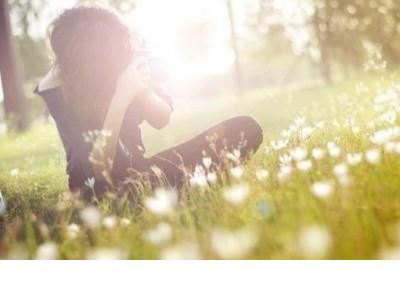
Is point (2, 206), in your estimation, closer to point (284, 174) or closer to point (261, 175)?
point (261, 175)

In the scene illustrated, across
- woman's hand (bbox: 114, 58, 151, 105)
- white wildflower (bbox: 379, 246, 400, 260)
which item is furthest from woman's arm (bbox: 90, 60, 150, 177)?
white wildflower (bbox: 379, 246, 400, 260)

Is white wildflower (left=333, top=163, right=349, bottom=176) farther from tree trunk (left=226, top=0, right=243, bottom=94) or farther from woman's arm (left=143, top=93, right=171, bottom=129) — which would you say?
tree trunk (left=226, top=0, right=243, bottom=94)

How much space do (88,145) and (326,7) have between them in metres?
1.06

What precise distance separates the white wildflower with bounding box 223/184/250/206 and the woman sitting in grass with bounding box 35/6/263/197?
0.76ft

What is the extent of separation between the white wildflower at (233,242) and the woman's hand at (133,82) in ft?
2.08

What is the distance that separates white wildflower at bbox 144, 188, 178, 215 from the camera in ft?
7.93

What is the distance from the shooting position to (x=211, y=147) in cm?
262

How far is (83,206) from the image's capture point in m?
2.66

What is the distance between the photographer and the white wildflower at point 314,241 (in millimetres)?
2090

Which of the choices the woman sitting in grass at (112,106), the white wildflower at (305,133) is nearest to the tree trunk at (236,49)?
the woman sitting in grass at (112,106)

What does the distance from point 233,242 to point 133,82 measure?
744mm

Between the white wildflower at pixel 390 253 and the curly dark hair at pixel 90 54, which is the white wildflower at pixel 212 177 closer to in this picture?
the curly dark hair at pixel 90 54

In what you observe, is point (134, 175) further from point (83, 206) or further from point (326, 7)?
point (326, 7)

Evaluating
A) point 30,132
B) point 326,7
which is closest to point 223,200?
point 326,7
